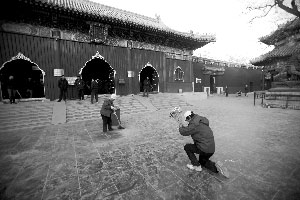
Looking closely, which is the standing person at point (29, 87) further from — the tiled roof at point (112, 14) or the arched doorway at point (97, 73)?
the tiled roof at point (112, 14)

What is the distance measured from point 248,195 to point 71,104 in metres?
9.69

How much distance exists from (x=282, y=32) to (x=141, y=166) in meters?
18.5

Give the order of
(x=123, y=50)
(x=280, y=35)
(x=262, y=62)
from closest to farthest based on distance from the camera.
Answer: (x=123, y=50) < (x=280, y=35) < (x=262, y=62)

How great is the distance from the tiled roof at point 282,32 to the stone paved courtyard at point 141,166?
12.2 metres

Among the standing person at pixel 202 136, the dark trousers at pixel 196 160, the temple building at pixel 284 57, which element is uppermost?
the temple building at pixel 284 57

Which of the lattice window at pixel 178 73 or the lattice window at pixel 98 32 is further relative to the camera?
the lattice window at pixel 178 73

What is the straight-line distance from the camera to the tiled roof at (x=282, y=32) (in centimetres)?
1323

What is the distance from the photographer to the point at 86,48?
37.7ft

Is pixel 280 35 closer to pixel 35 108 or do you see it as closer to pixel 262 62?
pixel 262 62

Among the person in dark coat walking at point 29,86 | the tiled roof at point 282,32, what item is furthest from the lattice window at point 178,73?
the person in dark coat walking at point 29,86

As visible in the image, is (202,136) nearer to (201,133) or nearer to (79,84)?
(201,133)

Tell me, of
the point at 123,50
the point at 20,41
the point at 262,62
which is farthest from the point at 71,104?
the point at 262,62

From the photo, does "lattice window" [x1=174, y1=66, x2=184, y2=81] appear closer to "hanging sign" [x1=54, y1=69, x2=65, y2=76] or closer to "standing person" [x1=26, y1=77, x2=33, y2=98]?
"hanging sign" [x1=54, y1=69, x2=65, y2=76]

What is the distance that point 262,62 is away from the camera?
16.5 meters
